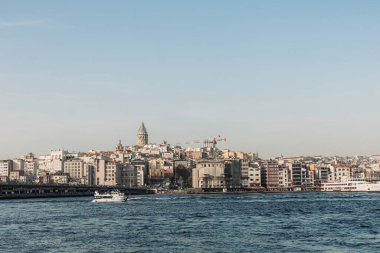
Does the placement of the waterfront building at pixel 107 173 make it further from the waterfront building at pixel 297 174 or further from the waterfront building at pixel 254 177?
the waterfront building at pixel 297 174

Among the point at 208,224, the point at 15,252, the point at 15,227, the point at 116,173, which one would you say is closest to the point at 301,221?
the point at 208,224

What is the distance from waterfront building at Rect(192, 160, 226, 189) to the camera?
187625mm

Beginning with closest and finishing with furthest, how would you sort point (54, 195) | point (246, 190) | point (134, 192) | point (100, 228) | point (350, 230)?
point (350, 230), point (100, 228), point (54, 195), point (134, 192), point (246, 190)

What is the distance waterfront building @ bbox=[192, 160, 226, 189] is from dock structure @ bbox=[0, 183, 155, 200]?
61.1 ft

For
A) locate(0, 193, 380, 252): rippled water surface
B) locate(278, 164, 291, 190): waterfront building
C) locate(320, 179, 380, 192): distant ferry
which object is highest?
locate(278, 164, 291, 190): waterfront building

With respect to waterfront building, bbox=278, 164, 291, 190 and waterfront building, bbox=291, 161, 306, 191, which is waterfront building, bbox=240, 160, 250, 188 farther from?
waterfront building, bbox=291, 161, 306, 191

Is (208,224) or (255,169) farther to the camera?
(255,169)

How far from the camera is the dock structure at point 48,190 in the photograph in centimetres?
13307

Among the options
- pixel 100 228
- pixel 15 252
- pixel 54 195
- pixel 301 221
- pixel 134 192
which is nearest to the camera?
pixel 15 252

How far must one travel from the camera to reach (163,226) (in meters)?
46.5

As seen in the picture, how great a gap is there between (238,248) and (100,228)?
15157 millimetres

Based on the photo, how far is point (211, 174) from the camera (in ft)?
618

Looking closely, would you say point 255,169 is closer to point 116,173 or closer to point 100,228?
point 116,173

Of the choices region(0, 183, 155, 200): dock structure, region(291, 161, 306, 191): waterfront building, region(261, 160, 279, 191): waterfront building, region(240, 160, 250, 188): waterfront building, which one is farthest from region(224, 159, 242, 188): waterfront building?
region(0, 183, 155, 200): dock structure
